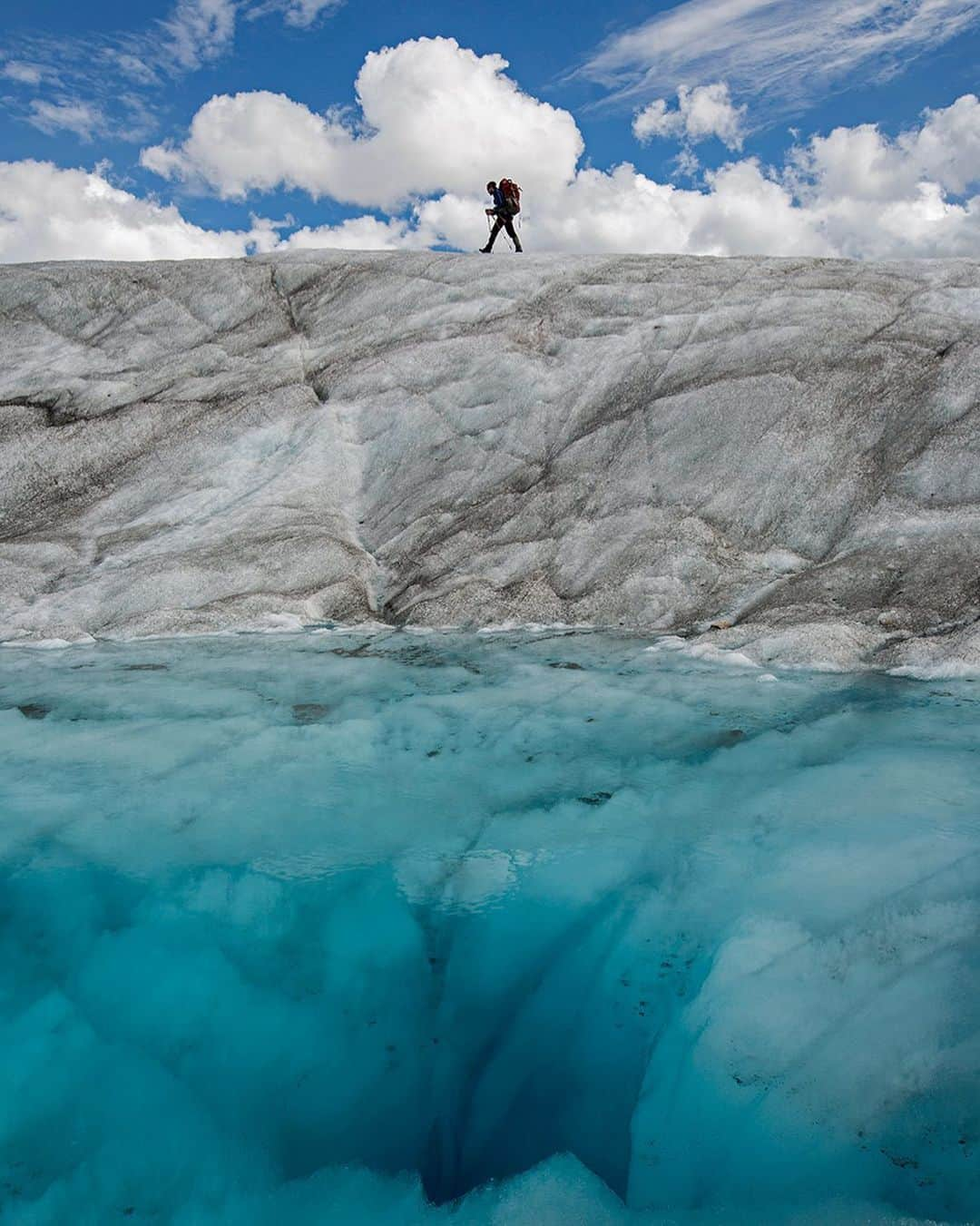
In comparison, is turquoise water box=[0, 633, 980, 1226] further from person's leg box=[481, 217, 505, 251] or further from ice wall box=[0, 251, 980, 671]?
person's leg box=[481, 217, 505, 251]

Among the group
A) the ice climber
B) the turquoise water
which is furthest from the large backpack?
the turquoise water

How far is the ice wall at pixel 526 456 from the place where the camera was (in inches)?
444

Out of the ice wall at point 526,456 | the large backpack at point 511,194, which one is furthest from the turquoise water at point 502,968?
the large backpack at point 511,194

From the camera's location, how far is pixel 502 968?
5.00 meters

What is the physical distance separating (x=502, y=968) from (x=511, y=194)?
58.8 ft

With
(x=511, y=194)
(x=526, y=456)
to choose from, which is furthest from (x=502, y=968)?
(x=511, y=194)

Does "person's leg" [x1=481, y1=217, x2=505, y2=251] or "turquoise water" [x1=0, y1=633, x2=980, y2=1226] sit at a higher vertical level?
"person's leg" [x1=481, y1=217, x2=505, y2=251]

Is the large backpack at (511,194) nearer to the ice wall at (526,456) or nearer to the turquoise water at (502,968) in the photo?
the ice wall at (526,456)

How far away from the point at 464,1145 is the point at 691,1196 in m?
1.00

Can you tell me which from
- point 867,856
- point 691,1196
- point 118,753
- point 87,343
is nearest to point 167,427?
point 87,343

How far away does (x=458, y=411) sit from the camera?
1548cm

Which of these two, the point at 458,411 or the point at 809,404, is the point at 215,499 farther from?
the point at 809,404

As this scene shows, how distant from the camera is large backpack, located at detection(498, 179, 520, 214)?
1930 centimetres

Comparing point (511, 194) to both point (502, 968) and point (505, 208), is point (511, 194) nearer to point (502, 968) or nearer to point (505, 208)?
point (505, 208)
